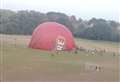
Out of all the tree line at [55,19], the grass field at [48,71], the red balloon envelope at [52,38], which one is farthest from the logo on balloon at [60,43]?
the tree line at [55,19]

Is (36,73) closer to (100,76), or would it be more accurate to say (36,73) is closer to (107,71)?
(100,76)

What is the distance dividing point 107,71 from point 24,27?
15078 mm

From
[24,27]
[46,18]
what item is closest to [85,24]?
[46,18]

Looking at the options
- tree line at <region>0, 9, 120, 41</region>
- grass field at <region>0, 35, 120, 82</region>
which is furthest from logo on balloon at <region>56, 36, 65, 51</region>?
tree line at <region>0, 9, 120, 41</region>

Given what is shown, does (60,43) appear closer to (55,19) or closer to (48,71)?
(48,71)

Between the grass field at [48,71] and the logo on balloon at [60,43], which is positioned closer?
the grass field at [48,71]

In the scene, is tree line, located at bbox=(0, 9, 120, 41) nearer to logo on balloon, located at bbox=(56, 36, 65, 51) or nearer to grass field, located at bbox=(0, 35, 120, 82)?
logo on balloon, located at bbox=(56, 36, 65, 51)

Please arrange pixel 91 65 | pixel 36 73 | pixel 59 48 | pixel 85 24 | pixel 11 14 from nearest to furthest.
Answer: pixel 36 73 → pixel 91 65 → pixel 59 48 → pixel 11 14 → pixel 85 24

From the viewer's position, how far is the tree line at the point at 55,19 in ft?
82.4

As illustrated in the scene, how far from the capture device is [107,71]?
1170cm

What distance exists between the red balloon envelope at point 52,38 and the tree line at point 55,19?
19.1 ft

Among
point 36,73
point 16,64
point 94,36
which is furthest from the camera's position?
point 94,36

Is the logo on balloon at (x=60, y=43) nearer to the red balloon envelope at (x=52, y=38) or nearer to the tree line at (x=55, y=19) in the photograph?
the red balloon envelope at (x=52, y=38)

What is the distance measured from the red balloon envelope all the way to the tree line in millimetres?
5832
